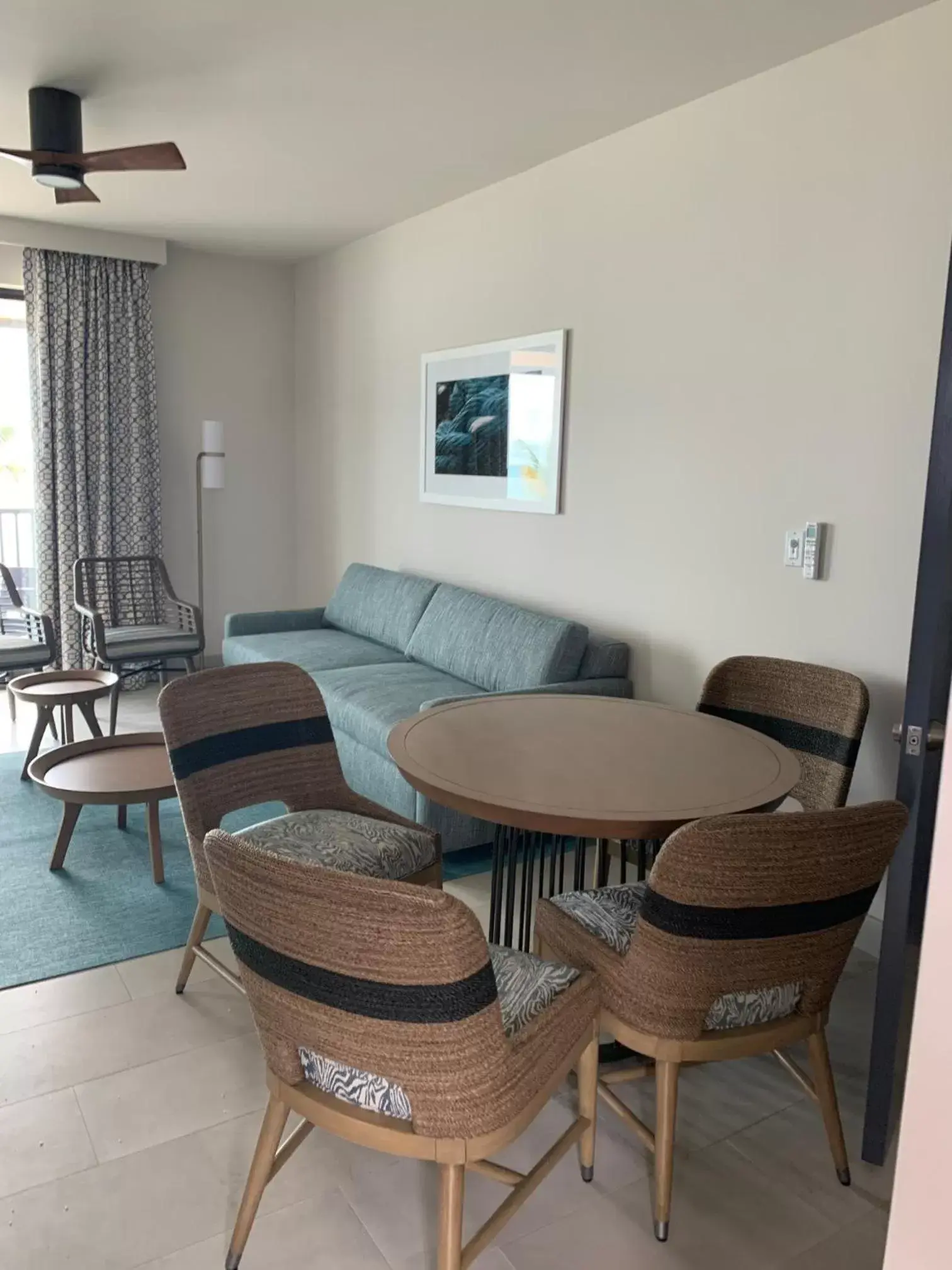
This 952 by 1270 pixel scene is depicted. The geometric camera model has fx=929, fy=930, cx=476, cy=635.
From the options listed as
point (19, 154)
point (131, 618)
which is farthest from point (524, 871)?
point (131, 618)

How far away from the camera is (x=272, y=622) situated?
4984 millimetres

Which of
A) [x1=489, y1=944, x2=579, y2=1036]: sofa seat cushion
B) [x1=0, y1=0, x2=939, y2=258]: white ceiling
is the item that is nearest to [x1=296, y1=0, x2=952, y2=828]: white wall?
[x1=0, y1=0, x2=939, y2=258]: white ceiling

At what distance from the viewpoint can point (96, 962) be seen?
2.54 m

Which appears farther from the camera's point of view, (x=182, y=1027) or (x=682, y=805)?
(x=182, y=1027)

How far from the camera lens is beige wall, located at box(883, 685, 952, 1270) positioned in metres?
0.77

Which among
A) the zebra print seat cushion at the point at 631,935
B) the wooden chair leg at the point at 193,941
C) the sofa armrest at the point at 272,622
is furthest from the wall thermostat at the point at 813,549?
the sofa armrest at the point at 272,622

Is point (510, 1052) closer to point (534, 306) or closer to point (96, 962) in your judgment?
point (96, 962)

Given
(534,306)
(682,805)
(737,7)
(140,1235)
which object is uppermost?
(737,7)

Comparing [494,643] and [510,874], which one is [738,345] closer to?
[494,643]

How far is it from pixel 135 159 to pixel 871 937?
3.44 m

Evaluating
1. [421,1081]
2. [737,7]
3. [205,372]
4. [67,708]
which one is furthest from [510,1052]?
[205,372]

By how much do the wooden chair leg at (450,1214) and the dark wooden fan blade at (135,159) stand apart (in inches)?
121

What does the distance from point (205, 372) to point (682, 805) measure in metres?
5.00

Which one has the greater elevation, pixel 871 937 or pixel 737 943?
pixel 737 943
